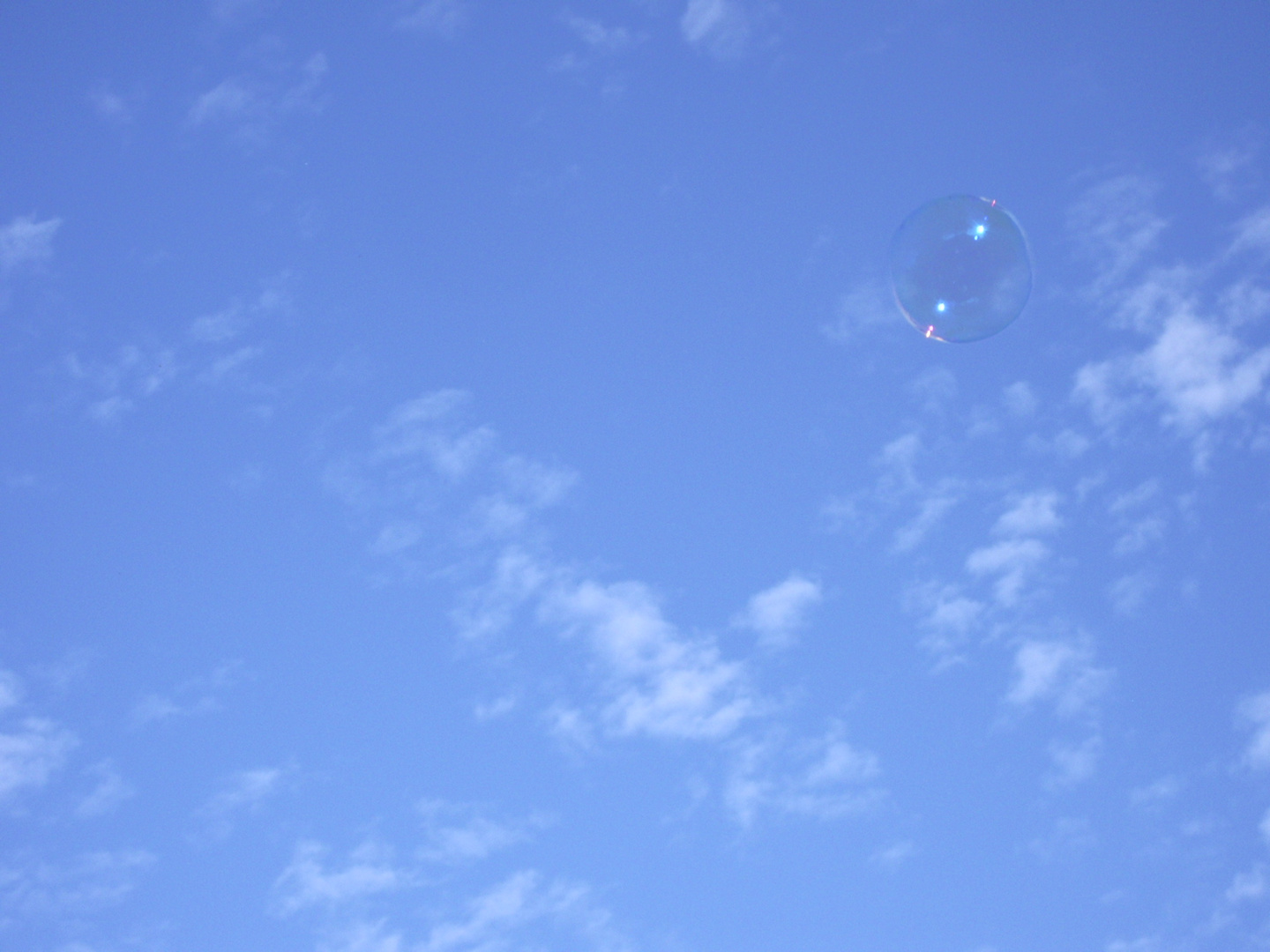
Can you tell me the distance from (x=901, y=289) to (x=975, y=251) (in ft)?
3.59

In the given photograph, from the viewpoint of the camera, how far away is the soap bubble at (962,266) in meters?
17.5

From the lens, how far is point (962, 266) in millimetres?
17531

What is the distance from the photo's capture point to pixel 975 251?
57.5 feet

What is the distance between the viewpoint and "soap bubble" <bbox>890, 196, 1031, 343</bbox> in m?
17.5

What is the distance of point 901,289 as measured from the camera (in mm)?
17969

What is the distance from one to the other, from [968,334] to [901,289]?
43.7 inches

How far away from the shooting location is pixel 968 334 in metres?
18.0
